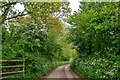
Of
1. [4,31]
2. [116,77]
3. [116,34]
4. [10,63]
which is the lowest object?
[116,77]

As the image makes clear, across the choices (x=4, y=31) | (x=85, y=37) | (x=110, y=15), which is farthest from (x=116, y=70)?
(x=85, y=37)

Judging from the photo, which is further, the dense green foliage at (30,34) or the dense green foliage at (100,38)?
the dense green foliage at (30,34)

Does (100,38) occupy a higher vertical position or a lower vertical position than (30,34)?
lower

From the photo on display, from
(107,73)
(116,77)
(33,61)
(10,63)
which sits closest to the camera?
(116,77)

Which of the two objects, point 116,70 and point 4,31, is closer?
point 116,70

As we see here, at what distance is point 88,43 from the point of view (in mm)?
15586

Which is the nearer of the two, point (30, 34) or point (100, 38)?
point (100, 38)

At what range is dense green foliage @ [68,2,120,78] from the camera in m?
8.64

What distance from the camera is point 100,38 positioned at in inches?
488

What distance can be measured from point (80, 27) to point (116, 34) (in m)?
6.09

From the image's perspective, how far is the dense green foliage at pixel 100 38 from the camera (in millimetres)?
8641

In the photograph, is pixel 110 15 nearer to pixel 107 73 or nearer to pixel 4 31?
pixel 107 73

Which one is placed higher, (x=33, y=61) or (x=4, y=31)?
(x=4, y=31)

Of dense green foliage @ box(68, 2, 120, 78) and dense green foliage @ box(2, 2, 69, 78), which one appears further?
dense green foliage @ box(2, 2, 69, 78)
